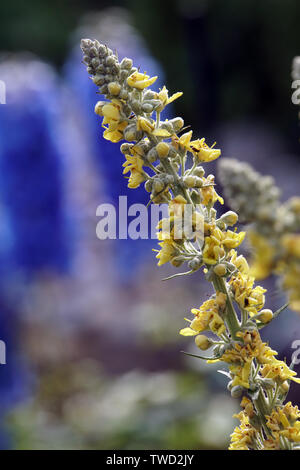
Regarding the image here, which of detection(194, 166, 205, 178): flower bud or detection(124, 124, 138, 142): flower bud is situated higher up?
detection(124, 124, 138, 142): flower bud

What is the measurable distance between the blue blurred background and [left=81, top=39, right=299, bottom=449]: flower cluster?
6cm

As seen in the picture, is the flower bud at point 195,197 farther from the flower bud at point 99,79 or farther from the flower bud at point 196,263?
the flower bud at point 99,79

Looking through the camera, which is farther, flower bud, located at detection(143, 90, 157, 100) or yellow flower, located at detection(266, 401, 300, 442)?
flower bud, located at detection(143, 90, 157, 100)

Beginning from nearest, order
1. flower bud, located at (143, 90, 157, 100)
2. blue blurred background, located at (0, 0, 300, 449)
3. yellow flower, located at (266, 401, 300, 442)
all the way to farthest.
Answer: yellow flower, located at (266, 401, 300, 442) < flower bud, located at (143, 90, 157, 100) < blue blurred background, located at (0, 0, 300, 449)

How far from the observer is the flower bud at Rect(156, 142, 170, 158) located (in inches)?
24.9

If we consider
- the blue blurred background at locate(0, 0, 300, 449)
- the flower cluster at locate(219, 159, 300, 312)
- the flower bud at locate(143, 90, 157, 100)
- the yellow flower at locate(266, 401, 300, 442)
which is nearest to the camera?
the flower cluster at locate(219, 159, 300, 312)

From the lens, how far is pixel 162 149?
0.63 metres

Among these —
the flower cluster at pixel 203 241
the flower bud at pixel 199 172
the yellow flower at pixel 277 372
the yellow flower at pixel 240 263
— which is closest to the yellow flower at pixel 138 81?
the flower cluster at pixel 203 241

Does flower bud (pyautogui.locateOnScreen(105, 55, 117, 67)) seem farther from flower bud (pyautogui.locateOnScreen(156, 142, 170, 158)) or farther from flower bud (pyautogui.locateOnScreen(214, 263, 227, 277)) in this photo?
flower bud (pyautogui.locateOnScreen(214, 263, 227, 277))

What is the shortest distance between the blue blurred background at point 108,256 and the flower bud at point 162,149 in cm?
21

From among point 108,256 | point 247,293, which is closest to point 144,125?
point 247,293

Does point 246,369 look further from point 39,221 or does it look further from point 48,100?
point 48,100

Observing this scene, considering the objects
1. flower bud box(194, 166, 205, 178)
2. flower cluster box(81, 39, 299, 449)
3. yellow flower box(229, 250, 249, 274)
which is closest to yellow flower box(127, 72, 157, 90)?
flower cluster box(81, 39, 299, 449)
